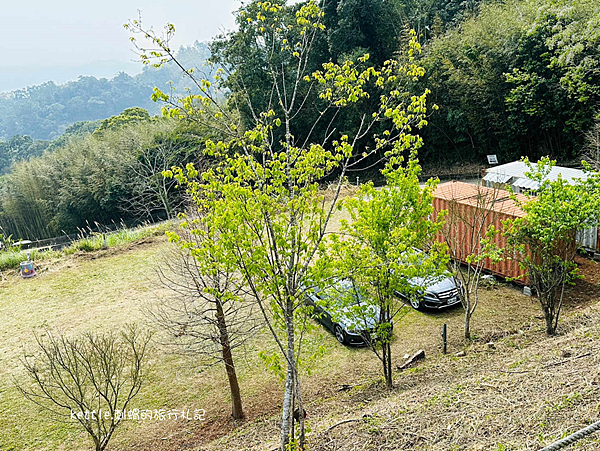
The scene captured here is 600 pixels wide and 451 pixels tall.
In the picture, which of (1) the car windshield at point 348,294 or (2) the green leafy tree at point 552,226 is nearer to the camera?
(1) the car windshield at point 348,294

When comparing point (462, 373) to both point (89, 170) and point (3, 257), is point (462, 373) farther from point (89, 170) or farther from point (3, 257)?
point (89, 170)

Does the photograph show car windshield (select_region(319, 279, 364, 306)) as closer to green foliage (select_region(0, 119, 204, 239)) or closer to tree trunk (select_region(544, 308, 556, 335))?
tree trunk (select_region(544, 308, 556, 335))

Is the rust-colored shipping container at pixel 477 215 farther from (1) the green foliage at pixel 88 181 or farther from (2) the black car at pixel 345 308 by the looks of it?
(1) the green foliage at pixel 88 181

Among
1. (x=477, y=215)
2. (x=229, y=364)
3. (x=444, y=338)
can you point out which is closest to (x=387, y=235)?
(x=444, y=338)

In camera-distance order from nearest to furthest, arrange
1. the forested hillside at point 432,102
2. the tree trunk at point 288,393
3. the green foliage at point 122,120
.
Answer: the tree trunk at point 288,393
the forested hillside at point 432,102
the green foliage at point 122,120

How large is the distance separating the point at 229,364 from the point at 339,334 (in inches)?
122

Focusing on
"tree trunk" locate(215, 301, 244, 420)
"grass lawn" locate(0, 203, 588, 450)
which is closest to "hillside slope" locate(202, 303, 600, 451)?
"grass lawn" locate(0, 203, 588, 450)

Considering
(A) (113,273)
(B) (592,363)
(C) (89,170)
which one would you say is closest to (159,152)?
(C) (89,170)

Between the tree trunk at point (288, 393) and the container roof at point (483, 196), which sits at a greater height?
the tree trunk at point (288, 393)

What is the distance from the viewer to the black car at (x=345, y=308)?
19.8 feet

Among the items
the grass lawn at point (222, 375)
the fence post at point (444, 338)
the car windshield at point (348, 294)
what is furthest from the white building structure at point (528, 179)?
the car windshield at point (348, 294)

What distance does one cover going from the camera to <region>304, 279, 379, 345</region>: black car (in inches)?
237

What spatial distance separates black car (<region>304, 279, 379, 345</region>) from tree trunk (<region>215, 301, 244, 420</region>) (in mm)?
1535

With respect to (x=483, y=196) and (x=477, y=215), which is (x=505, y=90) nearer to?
(x=477, y=215)
